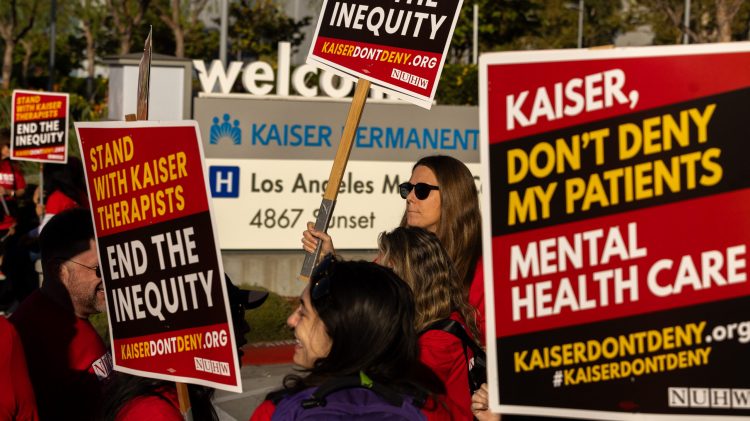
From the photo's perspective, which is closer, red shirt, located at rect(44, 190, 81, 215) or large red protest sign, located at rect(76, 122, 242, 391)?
large red protest sign, located at rect(76, 122, 242, 391)

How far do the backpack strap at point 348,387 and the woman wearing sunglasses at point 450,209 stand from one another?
2.14 m

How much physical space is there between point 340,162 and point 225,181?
9.12 m

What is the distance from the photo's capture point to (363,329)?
2803 millimetres

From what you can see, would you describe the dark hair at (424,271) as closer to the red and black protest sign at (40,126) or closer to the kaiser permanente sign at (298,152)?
the kaiser permanente sign at (298,152)

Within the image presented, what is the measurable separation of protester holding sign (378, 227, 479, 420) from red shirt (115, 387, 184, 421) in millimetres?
935

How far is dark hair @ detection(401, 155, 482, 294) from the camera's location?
16.1ft

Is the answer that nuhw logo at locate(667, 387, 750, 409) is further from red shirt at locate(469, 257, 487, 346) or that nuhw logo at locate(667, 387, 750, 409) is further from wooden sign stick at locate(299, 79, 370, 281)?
wooden sign stick at locate(299, 79, 370, 281)

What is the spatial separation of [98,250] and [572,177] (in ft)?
5.73

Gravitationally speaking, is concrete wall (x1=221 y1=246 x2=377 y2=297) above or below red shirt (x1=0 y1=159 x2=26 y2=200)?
below

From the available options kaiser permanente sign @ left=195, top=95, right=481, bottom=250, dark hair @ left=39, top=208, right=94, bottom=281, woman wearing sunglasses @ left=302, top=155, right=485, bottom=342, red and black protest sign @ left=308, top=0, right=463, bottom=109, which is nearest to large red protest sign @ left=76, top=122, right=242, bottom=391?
dark hair @ left=39, top=208, right=94, bottom=281

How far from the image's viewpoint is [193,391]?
3.69 m

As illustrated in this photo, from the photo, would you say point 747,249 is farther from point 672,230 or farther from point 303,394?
point 303,394

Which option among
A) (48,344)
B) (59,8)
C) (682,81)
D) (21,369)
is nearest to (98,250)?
(48,344)

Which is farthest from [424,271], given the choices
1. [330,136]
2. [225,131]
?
[330,136]
